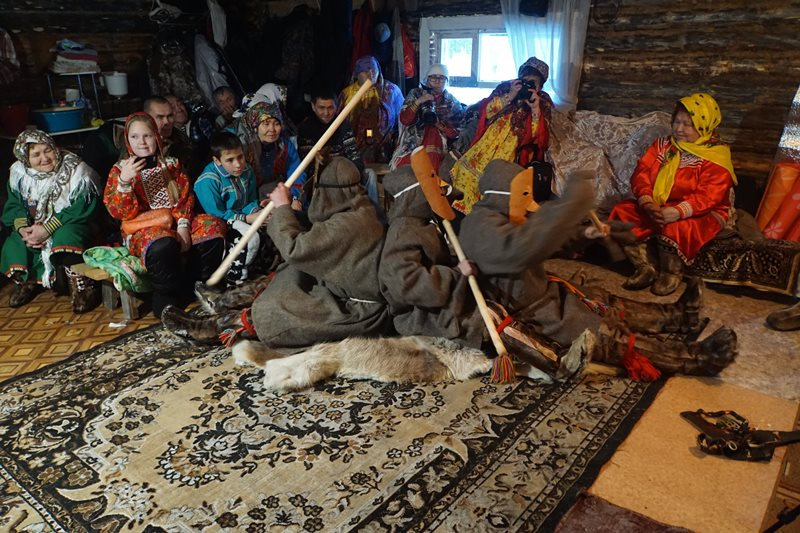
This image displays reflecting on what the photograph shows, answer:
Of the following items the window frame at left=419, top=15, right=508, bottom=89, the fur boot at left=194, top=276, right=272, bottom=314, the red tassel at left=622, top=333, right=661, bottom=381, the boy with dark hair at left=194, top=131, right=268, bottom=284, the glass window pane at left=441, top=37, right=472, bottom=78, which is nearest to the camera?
the red tassel at left=622, top=333, right=661, bottom=381

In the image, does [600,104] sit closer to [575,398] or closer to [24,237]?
[575,398]

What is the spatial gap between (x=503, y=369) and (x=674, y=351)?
34.1 inches

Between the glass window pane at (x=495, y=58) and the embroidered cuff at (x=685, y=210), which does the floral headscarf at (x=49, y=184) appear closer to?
the embroidered cuff at (x=685, y=210)

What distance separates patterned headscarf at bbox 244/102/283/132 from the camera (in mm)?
3969

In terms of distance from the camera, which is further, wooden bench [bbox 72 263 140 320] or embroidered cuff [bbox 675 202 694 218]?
embroidered cuff [bbox 675 202 694 218]

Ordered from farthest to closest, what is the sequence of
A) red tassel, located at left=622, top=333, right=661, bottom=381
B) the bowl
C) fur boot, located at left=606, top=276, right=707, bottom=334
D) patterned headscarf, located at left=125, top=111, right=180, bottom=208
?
the bowl → patterned headscarf, located at left=125, top=111, right=180, bottom=208 → fur boot, located at left=606, top=276, right=707, bottom=334 → red tassel, located at left=622, top=333, right=661, bottom=381

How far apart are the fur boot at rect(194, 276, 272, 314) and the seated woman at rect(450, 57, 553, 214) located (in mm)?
1956

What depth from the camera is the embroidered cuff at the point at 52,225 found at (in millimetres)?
3559

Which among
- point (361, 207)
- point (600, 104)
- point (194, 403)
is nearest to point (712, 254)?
point (600, 104)

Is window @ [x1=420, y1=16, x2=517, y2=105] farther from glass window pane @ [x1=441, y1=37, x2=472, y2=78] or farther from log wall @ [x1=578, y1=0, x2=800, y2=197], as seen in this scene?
log wall @ [x1=578, y1=0, x2=800, y2=197]

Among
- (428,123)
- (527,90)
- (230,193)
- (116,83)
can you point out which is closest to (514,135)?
(527,90)

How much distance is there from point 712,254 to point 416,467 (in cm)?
273

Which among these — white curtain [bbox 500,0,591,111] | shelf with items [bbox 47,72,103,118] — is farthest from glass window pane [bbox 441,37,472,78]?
shelf with items [bbox 47,72,103,118]

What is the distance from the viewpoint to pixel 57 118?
4984mm
